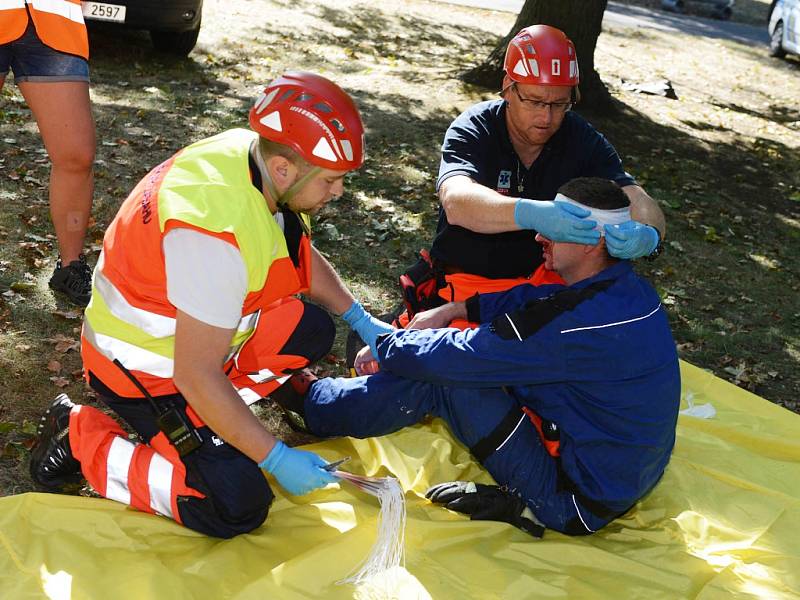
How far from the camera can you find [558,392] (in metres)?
2.94

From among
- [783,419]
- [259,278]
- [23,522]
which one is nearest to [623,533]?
[783,419]

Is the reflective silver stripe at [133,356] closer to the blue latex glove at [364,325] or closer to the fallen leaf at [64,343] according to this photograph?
the blue latex glove at [364,325]

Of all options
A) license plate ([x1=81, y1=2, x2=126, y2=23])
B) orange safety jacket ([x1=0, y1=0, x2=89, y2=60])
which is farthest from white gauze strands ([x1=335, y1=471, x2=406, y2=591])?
license plate ([x1=81, y1=2, x2=126, y2=23])

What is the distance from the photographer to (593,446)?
114 inches

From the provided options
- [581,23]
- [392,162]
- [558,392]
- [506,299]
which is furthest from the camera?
[581,23]

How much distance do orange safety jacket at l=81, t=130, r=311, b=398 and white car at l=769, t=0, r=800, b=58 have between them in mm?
13769

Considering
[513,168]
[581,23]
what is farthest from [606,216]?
[581,23]

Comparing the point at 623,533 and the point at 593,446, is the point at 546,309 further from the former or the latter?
the point at 623,533

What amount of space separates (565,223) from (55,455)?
1.83 m

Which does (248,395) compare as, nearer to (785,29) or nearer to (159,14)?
(159,14)

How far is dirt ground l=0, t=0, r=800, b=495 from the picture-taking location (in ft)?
14.1

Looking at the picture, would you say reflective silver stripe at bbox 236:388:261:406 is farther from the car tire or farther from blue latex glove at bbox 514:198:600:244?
the car tire

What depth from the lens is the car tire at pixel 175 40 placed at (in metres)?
8.20

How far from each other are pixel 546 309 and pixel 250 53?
22.9ft
